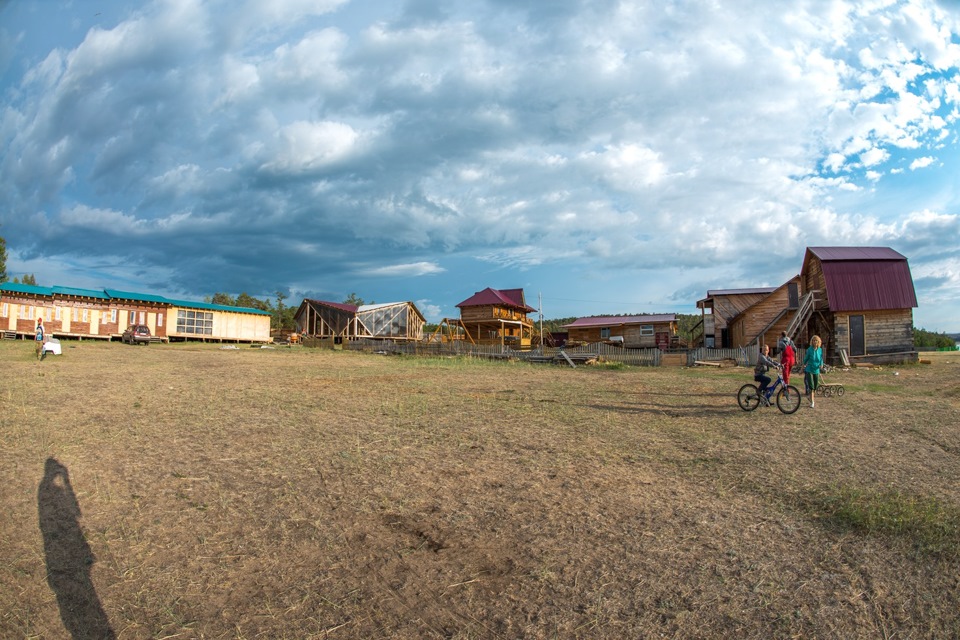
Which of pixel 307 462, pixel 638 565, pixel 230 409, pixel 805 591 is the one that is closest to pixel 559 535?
pixel 638 565

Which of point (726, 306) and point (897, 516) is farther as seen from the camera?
point (726, 306)

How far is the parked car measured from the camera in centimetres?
4159

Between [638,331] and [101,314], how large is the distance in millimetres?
49908

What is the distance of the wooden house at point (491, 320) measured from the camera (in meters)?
58.9

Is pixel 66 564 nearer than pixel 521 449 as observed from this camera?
Yes

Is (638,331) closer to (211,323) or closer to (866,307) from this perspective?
(866,307)

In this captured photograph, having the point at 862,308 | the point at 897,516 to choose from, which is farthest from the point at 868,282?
the point at 897,516

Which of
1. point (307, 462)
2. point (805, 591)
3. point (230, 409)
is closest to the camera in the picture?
point (805, 591)

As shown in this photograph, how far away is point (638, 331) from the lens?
2175 inches

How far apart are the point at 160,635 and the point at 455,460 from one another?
15.6ft

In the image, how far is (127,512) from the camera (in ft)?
19.5

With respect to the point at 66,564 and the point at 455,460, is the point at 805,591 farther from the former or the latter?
the point at 66,564

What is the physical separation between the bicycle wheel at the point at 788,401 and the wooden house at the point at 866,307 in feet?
75.9

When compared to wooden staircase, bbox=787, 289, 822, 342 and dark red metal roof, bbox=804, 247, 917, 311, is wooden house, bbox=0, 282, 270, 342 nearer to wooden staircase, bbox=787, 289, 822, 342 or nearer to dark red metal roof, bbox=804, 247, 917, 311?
wooden staircase, bbox=787, 289, 822, 342
